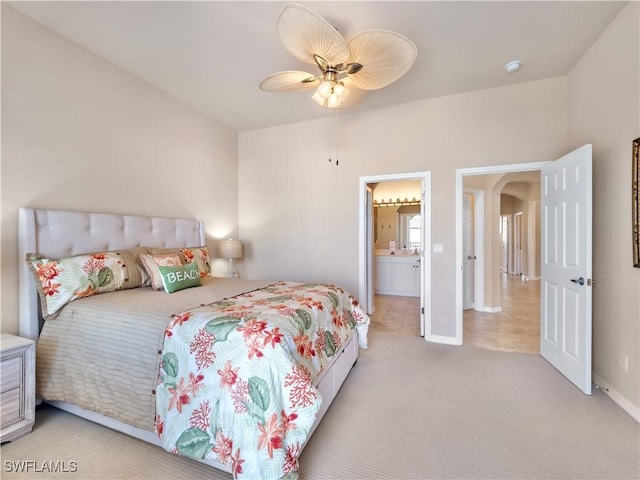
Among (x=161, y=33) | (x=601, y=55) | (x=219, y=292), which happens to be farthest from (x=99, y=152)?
(x=601, y=55)

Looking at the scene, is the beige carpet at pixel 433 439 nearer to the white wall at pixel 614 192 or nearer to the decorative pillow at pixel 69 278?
the white wall at pixel 614 192

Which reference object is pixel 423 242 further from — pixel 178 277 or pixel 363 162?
pixel 178 277

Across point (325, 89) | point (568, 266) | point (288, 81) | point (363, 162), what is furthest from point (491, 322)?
point (288, 81)

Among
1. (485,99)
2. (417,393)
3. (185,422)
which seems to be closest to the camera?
(185,422)

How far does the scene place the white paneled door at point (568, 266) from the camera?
2.27 m

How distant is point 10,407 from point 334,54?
2975 mm

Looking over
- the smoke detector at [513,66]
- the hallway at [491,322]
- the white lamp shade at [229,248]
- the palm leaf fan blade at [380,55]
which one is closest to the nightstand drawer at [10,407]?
the white lamp shade at [229,248]

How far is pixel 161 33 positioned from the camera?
232cm

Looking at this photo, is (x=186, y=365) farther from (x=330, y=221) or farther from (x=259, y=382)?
(x=330, y=221)

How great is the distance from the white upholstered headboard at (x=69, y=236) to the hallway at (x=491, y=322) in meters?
3.07

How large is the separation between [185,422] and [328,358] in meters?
0.92

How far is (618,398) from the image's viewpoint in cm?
213

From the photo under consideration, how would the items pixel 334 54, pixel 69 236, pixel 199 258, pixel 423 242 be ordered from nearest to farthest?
pixel 334 54, pixel 69 236, pixel 199 258, pixel 423 242

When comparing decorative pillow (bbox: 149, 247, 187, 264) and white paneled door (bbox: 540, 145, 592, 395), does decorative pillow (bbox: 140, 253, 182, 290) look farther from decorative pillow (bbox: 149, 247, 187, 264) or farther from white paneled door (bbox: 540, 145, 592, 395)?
white paneled door (bbox: 540, 145, 592, 395)
